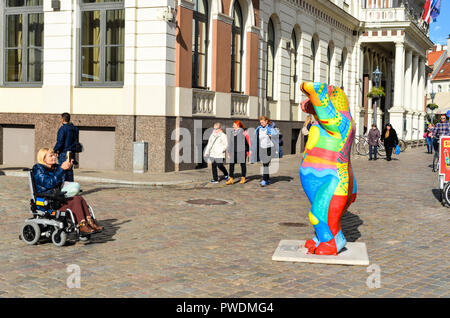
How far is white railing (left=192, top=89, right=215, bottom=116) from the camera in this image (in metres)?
19.5

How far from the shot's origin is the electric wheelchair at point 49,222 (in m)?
7.66

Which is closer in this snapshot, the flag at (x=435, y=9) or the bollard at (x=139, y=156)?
the bollard at (x=139, y=156)

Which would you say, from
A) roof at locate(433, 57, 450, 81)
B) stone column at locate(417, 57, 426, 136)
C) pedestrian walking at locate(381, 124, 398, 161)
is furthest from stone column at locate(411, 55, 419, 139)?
roof at locate(433, 57, 450, 81)

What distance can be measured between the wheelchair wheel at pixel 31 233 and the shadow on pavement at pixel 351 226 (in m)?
4.16

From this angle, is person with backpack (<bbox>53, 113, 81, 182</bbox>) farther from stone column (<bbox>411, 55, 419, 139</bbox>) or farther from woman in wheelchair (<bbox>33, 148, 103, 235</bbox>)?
stone column (<bbox>411, 55, 419, 139</bbox>)

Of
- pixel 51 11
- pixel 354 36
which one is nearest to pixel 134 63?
pixel 51 11

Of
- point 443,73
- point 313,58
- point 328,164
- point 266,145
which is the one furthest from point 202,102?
point 443,73

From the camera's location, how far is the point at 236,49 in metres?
22.6

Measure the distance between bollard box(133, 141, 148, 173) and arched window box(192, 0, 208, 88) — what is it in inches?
127

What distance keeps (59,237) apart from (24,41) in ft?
47.2

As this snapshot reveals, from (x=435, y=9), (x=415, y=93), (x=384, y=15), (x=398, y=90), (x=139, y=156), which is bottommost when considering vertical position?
(x=139, y=156)

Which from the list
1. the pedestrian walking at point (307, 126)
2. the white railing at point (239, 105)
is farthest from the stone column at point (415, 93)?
the white railing at point (239, 105)

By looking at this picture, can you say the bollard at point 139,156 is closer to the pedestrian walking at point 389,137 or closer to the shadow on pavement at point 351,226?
the shadow on pavement at point 351,226

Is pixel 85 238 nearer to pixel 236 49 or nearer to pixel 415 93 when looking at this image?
pixel 236 49
